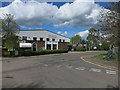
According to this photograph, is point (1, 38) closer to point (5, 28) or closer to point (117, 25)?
point (5, 28)

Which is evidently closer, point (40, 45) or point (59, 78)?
point (59, 78)

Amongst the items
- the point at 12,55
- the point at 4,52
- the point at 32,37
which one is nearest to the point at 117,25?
the point at 12,55

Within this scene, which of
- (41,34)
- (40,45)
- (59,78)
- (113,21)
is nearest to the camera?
(59,78)

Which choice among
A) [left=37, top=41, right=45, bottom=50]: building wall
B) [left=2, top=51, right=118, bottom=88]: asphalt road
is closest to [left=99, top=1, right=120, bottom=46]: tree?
[left=2, top=51, right=118, bottom=88]: asphalt road

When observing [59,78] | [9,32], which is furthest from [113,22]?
[9,32]

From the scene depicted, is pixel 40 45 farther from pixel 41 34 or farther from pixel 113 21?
pixel 113 21

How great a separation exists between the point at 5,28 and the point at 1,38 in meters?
1.96

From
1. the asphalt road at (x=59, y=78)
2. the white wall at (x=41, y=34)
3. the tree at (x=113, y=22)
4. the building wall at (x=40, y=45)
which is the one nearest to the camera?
the asphalt road at (x=59, y=78)

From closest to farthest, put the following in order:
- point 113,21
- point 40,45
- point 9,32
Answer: point 113,21 < point 9,32 < point 40,45

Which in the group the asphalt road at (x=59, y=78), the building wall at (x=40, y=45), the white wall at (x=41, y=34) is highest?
the white wall at (x=41, y=34)

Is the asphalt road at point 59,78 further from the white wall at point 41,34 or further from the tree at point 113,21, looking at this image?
the white wall at point 41,34

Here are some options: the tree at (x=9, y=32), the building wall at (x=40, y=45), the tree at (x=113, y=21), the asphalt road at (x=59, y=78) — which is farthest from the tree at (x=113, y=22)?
the building wall at (x=40, y=45)

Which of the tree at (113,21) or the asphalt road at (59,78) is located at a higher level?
the tree at (113,21)

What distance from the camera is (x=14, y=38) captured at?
18.4 m
